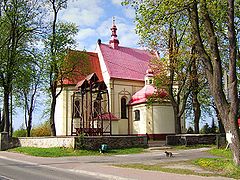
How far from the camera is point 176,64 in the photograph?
99.3 ft

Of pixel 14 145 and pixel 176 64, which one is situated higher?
pixel 176 64

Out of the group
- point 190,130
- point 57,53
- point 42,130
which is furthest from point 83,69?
point 190,130

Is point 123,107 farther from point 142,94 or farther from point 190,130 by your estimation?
point 190,130

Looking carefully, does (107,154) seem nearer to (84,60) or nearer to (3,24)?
(84,60)

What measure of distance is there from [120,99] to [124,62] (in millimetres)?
5972

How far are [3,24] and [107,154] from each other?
17.8 m

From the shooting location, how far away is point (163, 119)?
3962 cm

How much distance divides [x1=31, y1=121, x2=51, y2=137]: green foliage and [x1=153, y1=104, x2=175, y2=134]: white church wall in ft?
51.9

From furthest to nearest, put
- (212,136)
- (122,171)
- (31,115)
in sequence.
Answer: (31,115)
(212,136)
(122,171)

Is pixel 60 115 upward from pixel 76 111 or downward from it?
downward

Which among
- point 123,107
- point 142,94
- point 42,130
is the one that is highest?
point 142,94

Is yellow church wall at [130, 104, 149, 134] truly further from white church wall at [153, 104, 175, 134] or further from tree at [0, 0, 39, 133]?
tree at [0, 0, 39, 133]

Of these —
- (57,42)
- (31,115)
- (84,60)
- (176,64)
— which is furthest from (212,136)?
(31,115)

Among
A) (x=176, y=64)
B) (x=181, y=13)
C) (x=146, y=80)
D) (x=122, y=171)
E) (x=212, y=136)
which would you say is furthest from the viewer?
(x=146, y=80)
